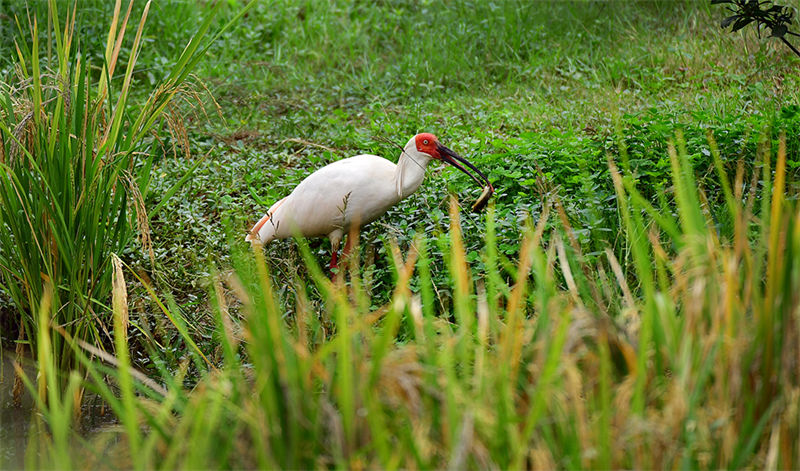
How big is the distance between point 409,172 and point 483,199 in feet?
1.24

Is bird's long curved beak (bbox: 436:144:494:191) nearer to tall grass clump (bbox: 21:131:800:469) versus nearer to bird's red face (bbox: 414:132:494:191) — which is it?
bird's red face (bbox: 414:132:494:191)

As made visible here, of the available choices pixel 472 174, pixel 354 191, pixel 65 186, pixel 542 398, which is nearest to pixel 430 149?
pixel 472 174

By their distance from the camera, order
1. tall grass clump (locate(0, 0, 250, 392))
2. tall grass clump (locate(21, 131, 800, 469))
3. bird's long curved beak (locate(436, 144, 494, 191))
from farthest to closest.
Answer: bird's long curved beak (locate(436, 144, 494, 191)), tall grass clump (locate(0, 0, 250, 392)), tall grass clump (locate(21, 131, 800, 469))

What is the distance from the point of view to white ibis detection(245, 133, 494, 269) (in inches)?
151

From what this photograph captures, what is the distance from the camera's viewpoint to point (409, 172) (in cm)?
385

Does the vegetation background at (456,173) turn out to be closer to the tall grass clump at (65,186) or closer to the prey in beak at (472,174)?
the prey in beak at (472,174)

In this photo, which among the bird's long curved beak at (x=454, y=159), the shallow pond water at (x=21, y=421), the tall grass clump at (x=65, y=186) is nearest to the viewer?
the tall grass clump at (x=65, y=186)

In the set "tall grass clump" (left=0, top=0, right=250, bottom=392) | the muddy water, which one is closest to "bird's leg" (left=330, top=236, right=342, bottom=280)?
"tall grass clump" (left=0, top=0, right=250, bottom=392)

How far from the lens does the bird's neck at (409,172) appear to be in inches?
151

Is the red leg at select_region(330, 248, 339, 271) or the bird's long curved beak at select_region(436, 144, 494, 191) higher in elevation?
the bird's long curved beak at select_region(436, 144, 494, 191)

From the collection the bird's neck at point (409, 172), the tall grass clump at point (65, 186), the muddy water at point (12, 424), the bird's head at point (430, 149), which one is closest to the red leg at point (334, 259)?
the bird's neck at point (409, 172)

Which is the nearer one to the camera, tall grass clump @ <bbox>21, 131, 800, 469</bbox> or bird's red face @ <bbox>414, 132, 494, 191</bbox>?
tall grass clump @ <bbox>21, 131, 800, 469</bbox>

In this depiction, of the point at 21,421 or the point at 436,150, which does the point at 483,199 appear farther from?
the point at 21,421

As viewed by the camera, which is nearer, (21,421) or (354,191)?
(21,421)
